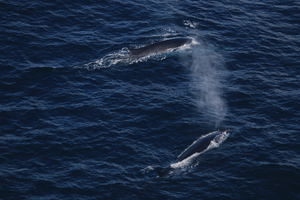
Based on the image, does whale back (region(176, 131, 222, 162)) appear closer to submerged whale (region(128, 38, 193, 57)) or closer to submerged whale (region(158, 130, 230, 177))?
submerged whale (region(158, 130, 230, 177))

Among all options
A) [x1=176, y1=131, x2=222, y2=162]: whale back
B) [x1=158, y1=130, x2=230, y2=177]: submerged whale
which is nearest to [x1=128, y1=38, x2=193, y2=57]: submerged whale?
[x1=158, y1=130, x2=230, y2=177]: submerged whale

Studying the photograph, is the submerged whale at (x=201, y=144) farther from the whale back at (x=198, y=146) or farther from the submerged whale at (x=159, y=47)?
the submerged whale at (x=159, y=47)

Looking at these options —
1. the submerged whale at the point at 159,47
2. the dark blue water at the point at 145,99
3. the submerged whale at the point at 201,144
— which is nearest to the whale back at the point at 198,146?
the submerged whale at the point at 201,144

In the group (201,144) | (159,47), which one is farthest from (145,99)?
(159,47)

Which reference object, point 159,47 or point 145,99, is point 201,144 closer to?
point 145,99

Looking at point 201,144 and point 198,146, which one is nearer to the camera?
point 198,146
